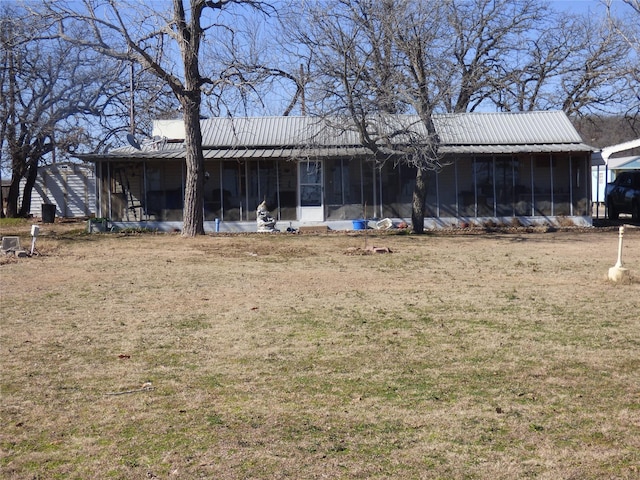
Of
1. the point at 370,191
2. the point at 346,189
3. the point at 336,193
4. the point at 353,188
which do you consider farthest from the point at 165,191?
the point at 370,191

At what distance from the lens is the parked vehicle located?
90.0 feet

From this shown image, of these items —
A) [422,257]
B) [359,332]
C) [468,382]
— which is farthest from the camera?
[422,257]

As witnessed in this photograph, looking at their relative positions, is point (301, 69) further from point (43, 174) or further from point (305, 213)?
point (43, 174)

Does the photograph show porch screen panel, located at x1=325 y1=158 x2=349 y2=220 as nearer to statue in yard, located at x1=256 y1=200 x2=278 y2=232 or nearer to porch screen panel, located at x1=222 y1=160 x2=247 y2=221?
statue in yard, located at x1=256 y1=200 x2=278 y2=232

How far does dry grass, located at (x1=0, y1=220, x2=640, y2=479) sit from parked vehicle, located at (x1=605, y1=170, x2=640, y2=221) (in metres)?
14.9

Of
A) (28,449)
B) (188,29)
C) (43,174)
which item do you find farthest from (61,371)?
(43,174)

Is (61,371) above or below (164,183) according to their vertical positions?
below

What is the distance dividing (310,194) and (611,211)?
1149 centimetres

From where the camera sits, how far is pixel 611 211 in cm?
2948

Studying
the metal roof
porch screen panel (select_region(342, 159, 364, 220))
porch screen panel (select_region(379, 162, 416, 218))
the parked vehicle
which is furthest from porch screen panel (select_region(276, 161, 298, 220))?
the parked vehicle

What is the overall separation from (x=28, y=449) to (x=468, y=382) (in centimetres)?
345

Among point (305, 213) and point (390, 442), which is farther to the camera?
point (305, 213)

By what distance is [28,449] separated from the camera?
5160 mm

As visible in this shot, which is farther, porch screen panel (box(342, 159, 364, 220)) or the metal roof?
the metal roof
